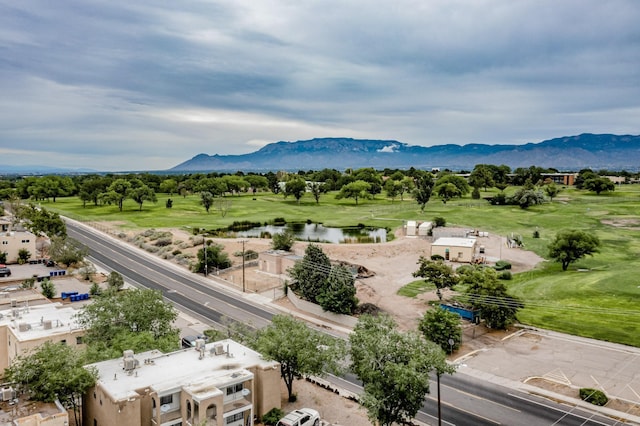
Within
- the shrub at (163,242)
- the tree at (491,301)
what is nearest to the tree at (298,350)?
the tree at (491,301)

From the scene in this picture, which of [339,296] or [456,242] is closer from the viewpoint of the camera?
[339,296]

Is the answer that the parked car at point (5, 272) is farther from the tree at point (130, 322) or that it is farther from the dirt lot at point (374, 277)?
the tree at point (130, 322)

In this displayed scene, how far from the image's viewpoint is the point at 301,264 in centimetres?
6103

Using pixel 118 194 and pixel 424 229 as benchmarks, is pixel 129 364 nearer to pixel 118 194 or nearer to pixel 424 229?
pixel 424 229

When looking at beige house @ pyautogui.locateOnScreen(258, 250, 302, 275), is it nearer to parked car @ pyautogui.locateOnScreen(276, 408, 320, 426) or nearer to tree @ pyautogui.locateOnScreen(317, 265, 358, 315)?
tree @ pyautogui.locateOnScreen(317, 265, 358, 315)

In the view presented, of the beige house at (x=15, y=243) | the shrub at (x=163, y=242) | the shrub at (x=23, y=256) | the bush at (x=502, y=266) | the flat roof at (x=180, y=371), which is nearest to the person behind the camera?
the flat roof at (x=180, y=371)

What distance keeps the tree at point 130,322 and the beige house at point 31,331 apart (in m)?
1.28

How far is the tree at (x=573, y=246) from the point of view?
220 ft

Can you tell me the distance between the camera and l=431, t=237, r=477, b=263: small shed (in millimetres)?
78938

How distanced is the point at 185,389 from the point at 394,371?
1200 centimetres

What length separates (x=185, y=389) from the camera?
2634cm

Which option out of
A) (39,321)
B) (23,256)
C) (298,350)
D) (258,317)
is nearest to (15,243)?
(23,256)

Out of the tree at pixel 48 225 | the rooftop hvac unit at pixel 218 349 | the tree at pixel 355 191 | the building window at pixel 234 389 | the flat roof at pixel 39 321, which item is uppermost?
the tree at pixel 355 191

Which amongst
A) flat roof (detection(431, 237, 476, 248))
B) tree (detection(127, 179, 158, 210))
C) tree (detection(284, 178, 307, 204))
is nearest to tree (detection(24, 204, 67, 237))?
tree (detection(127, 179, 158, 210))
